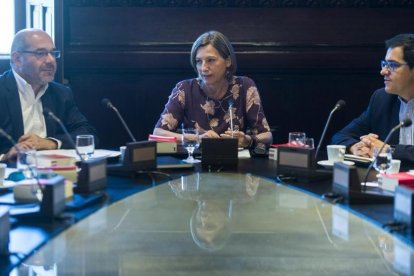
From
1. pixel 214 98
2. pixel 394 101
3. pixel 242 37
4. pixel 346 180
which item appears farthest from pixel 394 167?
pixel 242 37

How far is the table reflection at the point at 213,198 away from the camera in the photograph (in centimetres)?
173

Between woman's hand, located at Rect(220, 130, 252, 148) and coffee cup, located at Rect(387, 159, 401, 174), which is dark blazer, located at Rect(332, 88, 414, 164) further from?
coffee cup, located at Rect(387, 159, 401, 174)

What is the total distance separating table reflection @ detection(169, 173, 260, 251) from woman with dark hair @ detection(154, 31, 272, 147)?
3.68 ft

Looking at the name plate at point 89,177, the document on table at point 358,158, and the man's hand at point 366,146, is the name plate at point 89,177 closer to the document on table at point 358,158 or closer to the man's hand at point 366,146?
the document on table at point 358,158

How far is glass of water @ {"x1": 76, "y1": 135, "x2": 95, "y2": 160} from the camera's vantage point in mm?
2605

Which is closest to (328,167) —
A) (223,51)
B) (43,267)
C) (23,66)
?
(223,51)

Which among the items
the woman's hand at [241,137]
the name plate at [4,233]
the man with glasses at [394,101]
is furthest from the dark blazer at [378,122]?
the name plate at [4,233]

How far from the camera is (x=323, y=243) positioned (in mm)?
1679

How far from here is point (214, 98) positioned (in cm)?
376

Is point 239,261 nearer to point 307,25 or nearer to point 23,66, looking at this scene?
point 23,66

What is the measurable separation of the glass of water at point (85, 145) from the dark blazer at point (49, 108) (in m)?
0.68

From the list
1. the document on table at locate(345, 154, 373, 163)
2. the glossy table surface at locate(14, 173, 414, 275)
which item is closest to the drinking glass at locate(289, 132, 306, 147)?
the document on table at locate(345, 154, 373, 163)

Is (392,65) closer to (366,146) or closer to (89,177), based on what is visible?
(366,146)

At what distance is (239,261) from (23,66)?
2.42 m
